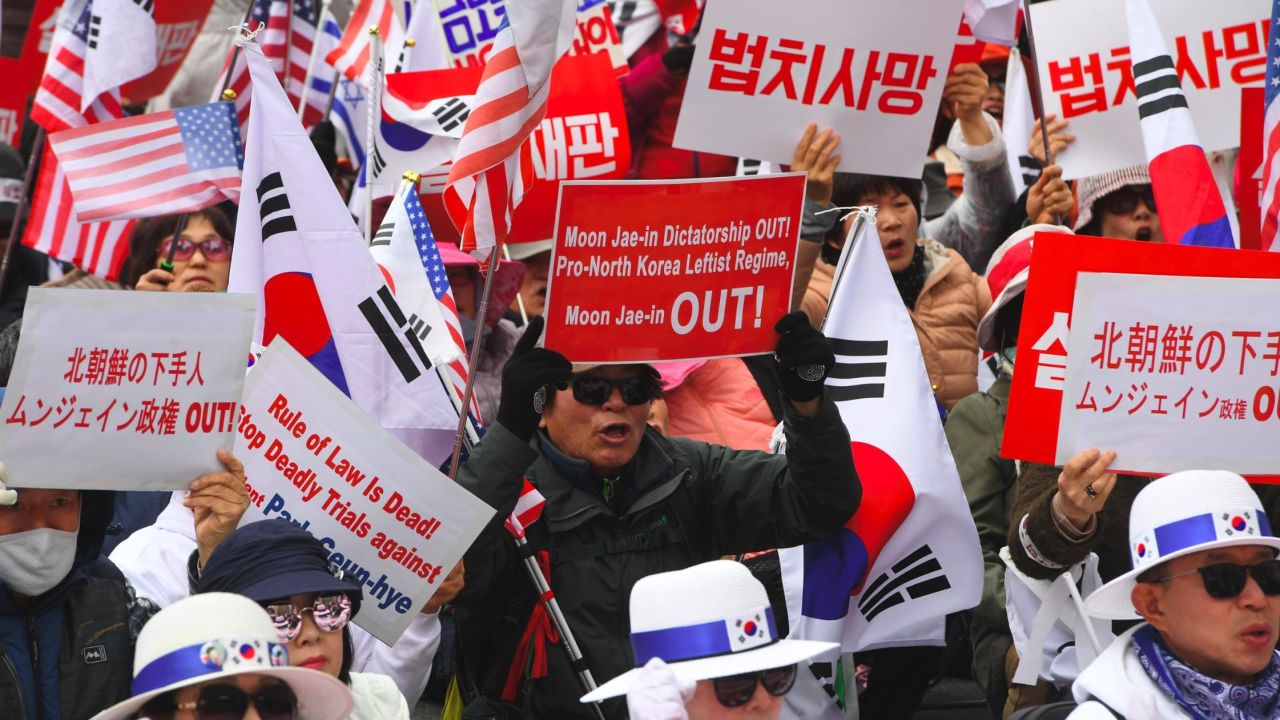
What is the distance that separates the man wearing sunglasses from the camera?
14.6ft

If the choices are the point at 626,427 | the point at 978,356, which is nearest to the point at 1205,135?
the point at 978,356

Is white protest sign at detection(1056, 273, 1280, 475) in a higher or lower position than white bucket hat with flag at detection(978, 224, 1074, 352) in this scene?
higher

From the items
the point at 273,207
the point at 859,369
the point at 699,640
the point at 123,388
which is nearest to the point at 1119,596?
the point at 699,640

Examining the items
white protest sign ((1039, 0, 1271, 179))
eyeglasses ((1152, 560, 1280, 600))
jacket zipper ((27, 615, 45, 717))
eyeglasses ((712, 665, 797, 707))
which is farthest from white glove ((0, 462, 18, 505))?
white protest sign ((1039, 0, 1271, 179))

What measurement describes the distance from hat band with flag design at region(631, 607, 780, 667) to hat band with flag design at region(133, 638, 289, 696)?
86cm

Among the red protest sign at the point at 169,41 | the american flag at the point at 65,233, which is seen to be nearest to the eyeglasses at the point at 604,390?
the american flag at the point at 65,233

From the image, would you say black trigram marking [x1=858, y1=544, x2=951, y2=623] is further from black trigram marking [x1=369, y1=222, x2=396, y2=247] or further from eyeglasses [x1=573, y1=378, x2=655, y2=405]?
black trigram marking [x1=369, y1=222, x2=396, y2=247]

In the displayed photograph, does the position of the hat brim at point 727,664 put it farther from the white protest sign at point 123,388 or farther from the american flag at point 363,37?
the american flag at point 363,37

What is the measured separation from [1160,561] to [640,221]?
5.95 feet

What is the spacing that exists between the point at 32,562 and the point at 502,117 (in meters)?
1.97

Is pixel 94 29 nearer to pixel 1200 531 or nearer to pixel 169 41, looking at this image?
pixel 169 41

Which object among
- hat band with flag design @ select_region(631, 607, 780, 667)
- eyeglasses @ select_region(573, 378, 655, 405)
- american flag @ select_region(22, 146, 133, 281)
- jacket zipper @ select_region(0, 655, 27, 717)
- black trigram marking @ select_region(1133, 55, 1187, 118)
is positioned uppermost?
black trigram marking @ select_region(1133, 55, 1187, 118)

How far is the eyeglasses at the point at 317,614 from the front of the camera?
4.40 m

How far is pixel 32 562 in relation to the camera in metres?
4.61
